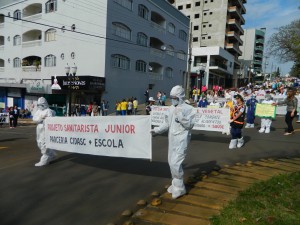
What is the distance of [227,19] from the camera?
58000 millimetres

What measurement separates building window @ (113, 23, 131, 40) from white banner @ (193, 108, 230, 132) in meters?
19.5

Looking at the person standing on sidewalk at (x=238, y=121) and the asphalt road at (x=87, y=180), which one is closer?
the asphalt road at (x=87, y=180)

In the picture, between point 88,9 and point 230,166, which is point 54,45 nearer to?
point 88,9

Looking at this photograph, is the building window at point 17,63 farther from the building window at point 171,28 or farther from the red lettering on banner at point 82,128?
the red lettering on banner at point 82,128

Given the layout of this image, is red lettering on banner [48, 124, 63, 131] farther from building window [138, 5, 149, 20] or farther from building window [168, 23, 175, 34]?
building window [168, 23, 175, 34]

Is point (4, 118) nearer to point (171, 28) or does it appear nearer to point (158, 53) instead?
point (158, 53)

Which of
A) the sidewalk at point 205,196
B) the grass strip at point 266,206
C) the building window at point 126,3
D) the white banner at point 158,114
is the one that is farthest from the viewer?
the building window at point 126,3

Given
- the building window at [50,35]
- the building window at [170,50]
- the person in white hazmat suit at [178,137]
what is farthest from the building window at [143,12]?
the person in white hazmat suit at [178,137]

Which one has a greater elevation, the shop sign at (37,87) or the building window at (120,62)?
the building window at (120,62)

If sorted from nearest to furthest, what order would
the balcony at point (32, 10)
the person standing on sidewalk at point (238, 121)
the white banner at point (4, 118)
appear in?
the person standing on sidewalk at point (238, 121) → the white banner at point (4, 118) → the balcony at point (32, 10)

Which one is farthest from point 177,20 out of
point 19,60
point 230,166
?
point 230,166

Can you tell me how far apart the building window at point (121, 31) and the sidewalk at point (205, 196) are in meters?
23.3

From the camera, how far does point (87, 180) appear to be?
5625 mm

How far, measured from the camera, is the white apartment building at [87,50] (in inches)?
1016
